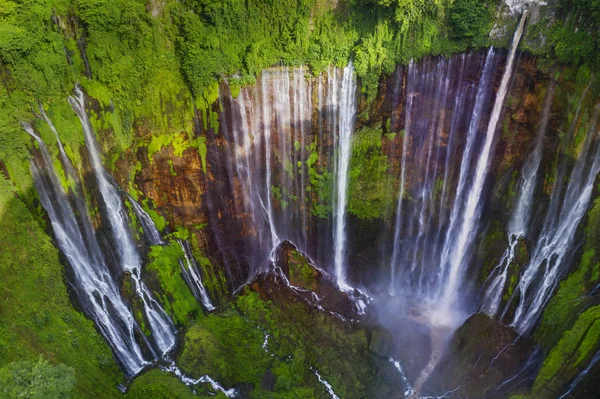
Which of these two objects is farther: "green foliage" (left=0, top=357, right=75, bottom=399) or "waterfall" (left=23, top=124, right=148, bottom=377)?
"waterfall" (left=23, top=124, right=148, bottom=377)

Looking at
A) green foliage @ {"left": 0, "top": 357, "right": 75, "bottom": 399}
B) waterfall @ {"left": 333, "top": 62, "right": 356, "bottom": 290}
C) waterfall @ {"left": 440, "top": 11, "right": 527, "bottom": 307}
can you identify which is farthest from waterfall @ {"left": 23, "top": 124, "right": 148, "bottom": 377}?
waterfall @ {"left": 440, "top": 11, "right": 527, "bottom": 307}

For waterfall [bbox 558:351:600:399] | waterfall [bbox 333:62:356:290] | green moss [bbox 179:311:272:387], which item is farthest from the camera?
waterfall [bbox 333:62:356:290]

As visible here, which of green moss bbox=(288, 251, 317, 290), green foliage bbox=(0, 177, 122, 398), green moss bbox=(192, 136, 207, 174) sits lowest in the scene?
green moss bbox=(288, 251, 317, 290)

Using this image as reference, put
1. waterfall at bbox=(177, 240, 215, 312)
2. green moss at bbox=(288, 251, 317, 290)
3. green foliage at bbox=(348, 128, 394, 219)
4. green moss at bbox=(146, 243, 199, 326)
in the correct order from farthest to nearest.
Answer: green moss at bbox=(288, 251, 317, 290) → green foliage at bbox=(348, 128, 394, 219) → waterfall at bbox=(177, 240, 215, 312) → green moss at bbox=(146, 243, 199, 326)

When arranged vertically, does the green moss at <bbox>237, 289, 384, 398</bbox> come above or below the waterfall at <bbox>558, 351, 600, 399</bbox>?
below

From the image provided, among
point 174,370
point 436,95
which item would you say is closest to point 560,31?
point 436,95

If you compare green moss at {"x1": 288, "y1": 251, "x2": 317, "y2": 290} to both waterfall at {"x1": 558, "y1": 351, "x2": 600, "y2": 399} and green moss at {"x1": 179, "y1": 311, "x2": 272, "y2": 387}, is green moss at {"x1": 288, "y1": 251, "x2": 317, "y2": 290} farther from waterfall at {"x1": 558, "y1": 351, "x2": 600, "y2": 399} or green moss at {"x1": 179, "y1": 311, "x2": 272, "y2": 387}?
waterfall at {"x1": 558, "y1": 351, "x2": 600, "y2": 399}
